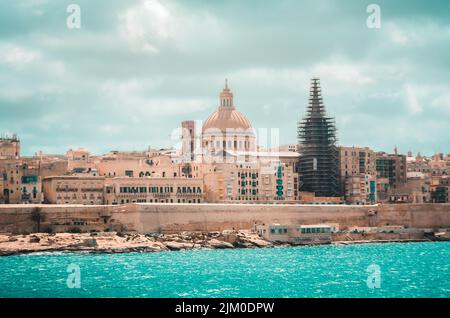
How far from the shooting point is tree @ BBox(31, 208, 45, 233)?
82.4 meters

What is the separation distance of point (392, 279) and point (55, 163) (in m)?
57.3

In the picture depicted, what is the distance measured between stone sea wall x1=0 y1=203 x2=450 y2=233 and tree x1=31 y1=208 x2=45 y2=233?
94 millimetres

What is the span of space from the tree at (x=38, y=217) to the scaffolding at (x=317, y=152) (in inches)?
1408

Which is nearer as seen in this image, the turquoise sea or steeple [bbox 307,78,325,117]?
the turquoise sea

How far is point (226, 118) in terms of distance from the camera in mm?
116875

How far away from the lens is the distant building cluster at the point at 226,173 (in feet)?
307

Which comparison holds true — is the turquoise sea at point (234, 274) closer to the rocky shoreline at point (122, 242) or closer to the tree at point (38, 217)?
the rocky shoreline at point (122, 242)
